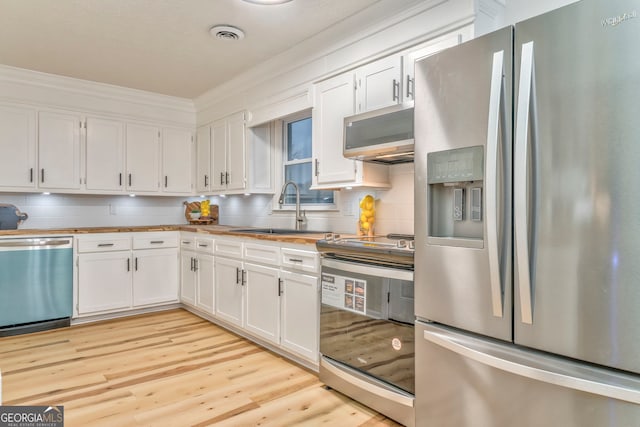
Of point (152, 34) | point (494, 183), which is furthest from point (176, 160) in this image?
point (494, 183)

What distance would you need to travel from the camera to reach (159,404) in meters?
2.23

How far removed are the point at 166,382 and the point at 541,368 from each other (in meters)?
2.18

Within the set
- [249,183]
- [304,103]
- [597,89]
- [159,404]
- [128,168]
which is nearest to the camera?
[597,89]

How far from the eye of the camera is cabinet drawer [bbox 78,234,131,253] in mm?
3768

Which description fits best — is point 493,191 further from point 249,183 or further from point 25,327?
point 25,327

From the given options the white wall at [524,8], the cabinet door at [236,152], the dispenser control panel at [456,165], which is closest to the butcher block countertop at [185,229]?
the cabinet door at [236,152]

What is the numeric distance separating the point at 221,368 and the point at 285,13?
251 cm

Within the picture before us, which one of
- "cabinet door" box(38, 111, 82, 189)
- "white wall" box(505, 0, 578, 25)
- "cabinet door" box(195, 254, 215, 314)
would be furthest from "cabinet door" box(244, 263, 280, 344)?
"cabinet door" box(38, 111, 82, 189)

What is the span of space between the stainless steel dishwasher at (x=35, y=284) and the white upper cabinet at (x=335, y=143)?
2.54 meters

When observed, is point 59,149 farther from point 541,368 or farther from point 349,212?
point 541,368

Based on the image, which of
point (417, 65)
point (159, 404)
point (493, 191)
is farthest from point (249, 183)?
point (493, 191)

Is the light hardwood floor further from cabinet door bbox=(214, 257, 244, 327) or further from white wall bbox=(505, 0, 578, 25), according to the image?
white wall bbox=(505, 0, 578, 25)

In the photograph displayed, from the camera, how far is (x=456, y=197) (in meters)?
1.66

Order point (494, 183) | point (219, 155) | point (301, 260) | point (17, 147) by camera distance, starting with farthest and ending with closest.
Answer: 1. point (219, 155)
2. point (17, 147)
3. point (301, 260)
4. point (494, 183)
